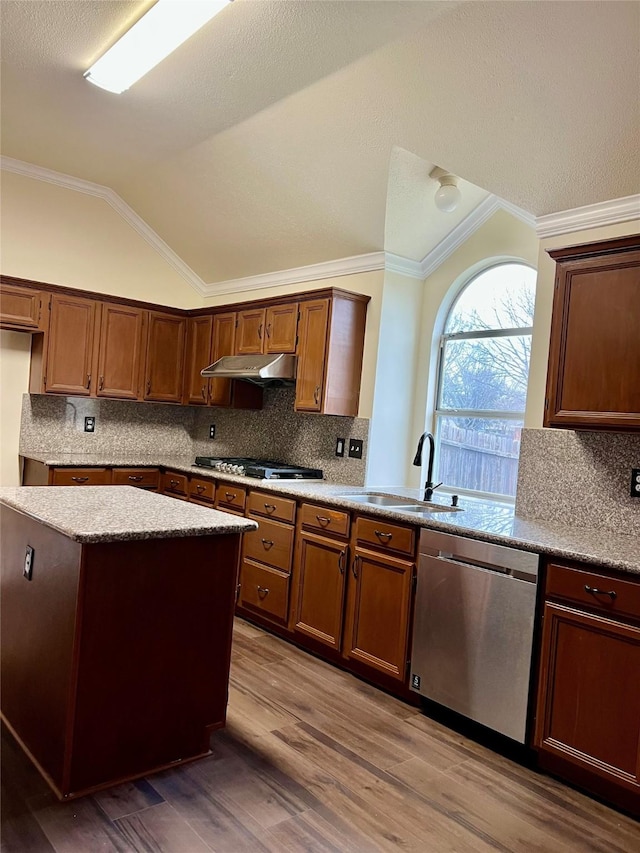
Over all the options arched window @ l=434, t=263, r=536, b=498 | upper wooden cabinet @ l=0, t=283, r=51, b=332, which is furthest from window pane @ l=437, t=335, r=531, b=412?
upper wooden cabinet @ l=0, t=283, r=51, b=332

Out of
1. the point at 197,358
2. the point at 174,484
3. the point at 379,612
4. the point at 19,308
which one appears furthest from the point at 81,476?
the point at 379,612

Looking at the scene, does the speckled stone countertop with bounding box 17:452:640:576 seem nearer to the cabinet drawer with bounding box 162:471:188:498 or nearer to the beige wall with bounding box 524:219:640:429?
the cabinet drawer with bounding box 162:471:188:498

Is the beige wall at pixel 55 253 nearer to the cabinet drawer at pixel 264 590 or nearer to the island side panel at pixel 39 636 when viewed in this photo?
the cabinet drawer at pixel 264 590

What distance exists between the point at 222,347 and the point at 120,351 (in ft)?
2.66

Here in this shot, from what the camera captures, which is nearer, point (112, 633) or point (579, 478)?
point (112, 633)

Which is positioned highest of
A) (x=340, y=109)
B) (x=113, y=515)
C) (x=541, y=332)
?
(x=340, y=109)

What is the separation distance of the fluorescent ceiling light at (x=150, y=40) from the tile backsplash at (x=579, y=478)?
2425 mm

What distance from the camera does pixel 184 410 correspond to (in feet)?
18.8

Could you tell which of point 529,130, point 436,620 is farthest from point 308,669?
point 529,130

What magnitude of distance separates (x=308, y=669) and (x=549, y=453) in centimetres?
167

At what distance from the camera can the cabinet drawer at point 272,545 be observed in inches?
147

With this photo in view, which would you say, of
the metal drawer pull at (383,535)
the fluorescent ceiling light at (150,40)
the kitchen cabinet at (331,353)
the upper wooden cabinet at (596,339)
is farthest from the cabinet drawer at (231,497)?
the fluorescent ceiling light at (150,40)

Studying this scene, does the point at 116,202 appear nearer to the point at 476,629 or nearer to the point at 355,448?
the point at 355,448

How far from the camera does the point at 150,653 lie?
7.37ft
